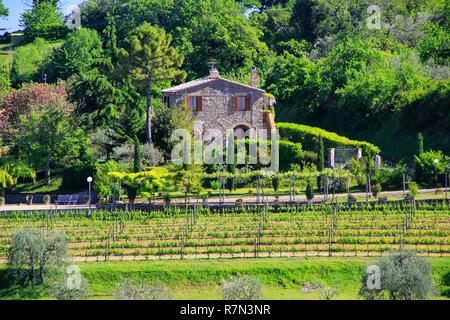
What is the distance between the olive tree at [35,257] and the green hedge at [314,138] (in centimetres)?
2410

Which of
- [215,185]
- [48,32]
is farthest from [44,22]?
[215,185]

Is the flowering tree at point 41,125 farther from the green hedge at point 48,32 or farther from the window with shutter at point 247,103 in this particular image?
the green hedge at point 48,32

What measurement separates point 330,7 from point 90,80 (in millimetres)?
33131

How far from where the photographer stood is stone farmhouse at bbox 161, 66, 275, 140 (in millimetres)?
53500

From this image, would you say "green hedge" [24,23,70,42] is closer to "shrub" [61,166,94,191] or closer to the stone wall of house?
the stone wall of house

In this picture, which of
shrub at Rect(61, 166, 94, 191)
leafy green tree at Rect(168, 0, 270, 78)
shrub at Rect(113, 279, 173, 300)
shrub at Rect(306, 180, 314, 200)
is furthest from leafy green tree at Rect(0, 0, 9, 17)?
shrub at Rect(113, 279, 173, 300)

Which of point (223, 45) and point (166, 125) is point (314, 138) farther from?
point (223, 45)

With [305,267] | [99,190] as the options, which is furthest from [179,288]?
[99,190]

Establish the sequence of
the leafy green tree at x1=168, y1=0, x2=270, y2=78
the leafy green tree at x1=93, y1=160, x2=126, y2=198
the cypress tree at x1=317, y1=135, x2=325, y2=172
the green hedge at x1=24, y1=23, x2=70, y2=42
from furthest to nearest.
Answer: the green hedge at x1=24, y1=23, x2=70, y2=42, the leafy green tree at x1=168, y1=0, x2=270, y2=78, the cypress tree at x1=317, y1=135, x2=325, y2=172, the leafy green tree at x1=93, y1=160, x2=126, y2=198

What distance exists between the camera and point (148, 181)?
4009 cm

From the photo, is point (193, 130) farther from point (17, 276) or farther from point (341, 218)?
point (17, 276)

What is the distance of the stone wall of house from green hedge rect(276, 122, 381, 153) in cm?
213

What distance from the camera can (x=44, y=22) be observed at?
97.3 metres

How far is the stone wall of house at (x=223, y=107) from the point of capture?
53.6 metres
